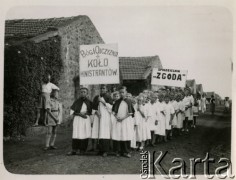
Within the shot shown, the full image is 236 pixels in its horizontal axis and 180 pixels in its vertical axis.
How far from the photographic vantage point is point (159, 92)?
441 centimetres

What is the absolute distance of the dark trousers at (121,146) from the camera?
14.2 ft

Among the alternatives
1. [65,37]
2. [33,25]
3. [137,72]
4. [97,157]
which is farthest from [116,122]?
[33,25]

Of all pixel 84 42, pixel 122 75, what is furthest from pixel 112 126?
pixel 84 42

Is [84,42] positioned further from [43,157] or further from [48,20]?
[43,157]

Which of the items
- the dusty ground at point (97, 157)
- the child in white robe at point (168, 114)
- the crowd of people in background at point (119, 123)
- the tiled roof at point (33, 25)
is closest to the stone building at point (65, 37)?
the tiled roof at point (33, 25)

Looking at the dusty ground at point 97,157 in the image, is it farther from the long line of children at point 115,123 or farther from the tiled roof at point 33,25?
the tiled roof at point 33,25

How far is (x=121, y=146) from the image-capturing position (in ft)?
14.2

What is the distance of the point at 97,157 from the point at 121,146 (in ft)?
0.69

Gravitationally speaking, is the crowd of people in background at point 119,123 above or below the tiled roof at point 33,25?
below

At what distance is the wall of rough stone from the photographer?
14.2 ft

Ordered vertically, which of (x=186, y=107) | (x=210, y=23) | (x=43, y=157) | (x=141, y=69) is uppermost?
(x=210, y=23)

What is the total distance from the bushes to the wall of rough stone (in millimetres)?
74

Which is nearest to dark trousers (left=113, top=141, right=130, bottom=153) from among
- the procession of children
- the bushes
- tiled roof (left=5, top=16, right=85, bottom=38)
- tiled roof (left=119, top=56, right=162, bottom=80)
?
the procession of children

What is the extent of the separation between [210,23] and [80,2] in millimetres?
1047
